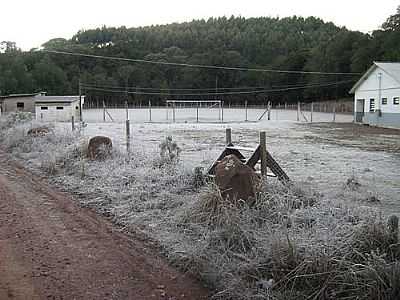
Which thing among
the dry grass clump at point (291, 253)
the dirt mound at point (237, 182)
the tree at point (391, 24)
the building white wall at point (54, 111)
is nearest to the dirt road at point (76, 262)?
the dry grass clump at point (291, 253)

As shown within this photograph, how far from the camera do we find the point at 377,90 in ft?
131

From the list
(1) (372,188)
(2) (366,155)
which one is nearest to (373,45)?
(2) (366,155)

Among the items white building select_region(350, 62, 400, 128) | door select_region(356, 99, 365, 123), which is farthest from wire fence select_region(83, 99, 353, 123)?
white building select_region(350, 62, 400, 128)

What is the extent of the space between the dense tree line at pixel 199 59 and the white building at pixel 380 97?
103 ft

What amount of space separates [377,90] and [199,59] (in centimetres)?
5906

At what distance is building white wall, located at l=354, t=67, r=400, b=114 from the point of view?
37156mm

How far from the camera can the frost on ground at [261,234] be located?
4.24m

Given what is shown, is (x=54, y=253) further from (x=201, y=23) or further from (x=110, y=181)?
(x=201, y=23)

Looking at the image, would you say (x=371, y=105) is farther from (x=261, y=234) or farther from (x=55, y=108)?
(x=261, y=234)

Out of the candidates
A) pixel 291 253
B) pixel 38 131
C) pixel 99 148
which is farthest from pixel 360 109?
pixel 291 253

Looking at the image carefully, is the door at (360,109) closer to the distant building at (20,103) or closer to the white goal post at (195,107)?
the white goal post at (195,107)

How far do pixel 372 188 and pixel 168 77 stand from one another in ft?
298

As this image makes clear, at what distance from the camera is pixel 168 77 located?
323ft

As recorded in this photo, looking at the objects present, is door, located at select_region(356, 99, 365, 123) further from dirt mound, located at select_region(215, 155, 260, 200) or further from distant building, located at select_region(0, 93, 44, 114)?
dirt mound, located at select_region(215, 155, 260, 200)
